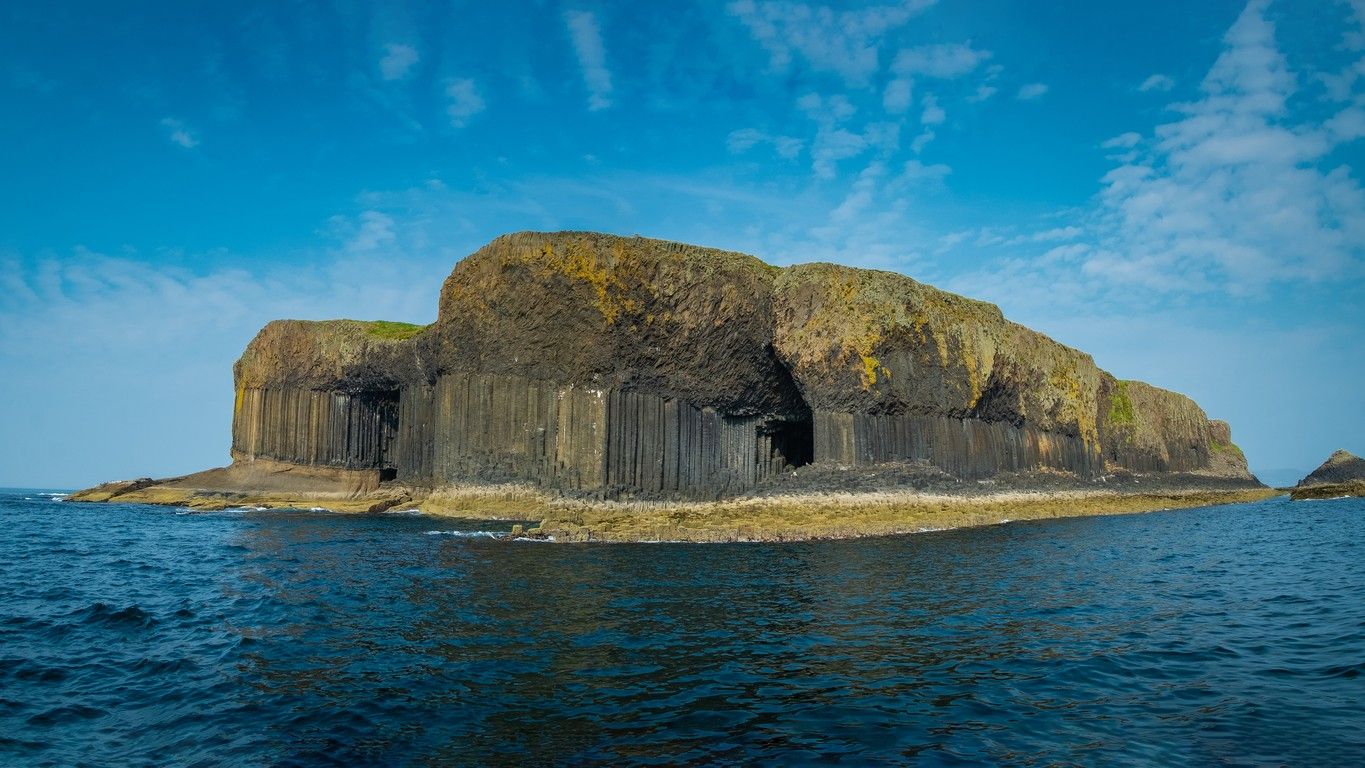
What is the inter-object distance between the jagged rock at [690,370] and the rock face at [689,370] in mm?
78

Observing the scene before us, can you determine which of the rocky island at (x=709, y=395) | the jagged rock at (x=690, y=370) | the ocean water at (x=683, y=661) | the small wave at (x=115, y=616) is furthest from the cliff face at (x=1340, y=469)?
the small wave at (x=115, y=616)

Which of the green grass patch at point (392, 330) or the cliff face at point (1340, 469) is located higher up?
the green grass patch at point (392, 330)

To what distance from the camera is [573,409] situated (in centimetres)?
3541

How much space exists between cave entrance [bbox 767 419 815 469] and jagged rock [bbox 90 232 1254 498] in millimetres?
125

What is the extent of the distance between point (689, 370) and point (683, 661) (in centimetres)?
2692

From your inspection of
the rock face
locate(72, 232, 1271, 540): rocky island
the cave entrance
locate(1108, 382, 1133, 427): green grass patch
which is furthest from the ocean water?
locate(1108, 382, 1133, 427): green grass patch

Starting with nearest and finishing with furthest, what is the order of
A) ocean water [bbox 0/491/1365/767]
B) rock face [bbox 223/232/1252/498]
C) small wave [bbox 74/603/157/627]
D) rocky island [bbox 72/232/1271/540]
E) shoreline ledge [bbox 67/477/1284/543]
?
ocean water [bbox 0/491/1365/767], small wave [bbox 74/603/157/627], shoreline ledge [bbox 67/477/1284/543], rocky island [bbox 72/232/1271/540], rock face [bbox 223/232/1252/498]

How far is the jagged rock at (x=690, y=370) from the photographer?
3512 centimetres

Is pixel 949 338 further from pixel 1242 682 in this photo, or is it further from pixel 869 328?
pixel 1242 682

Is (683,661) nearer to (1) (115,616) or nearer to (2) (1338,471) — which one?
(1) (115,616)

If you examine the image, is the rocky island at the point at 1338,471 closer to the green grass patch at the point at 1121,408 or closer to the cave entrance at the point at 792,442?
the green grass patch at the point at 1121,408

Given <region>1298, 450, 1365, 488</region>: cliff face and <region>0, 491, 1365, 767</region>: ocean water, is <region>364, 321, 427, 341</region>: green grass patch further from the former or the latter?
<region>1298, 450, 1365, 488</region>: cliff face

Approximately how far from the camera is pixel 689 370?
121 feet

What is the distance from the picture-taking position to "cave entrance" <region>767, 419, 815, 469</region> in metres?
41.4
